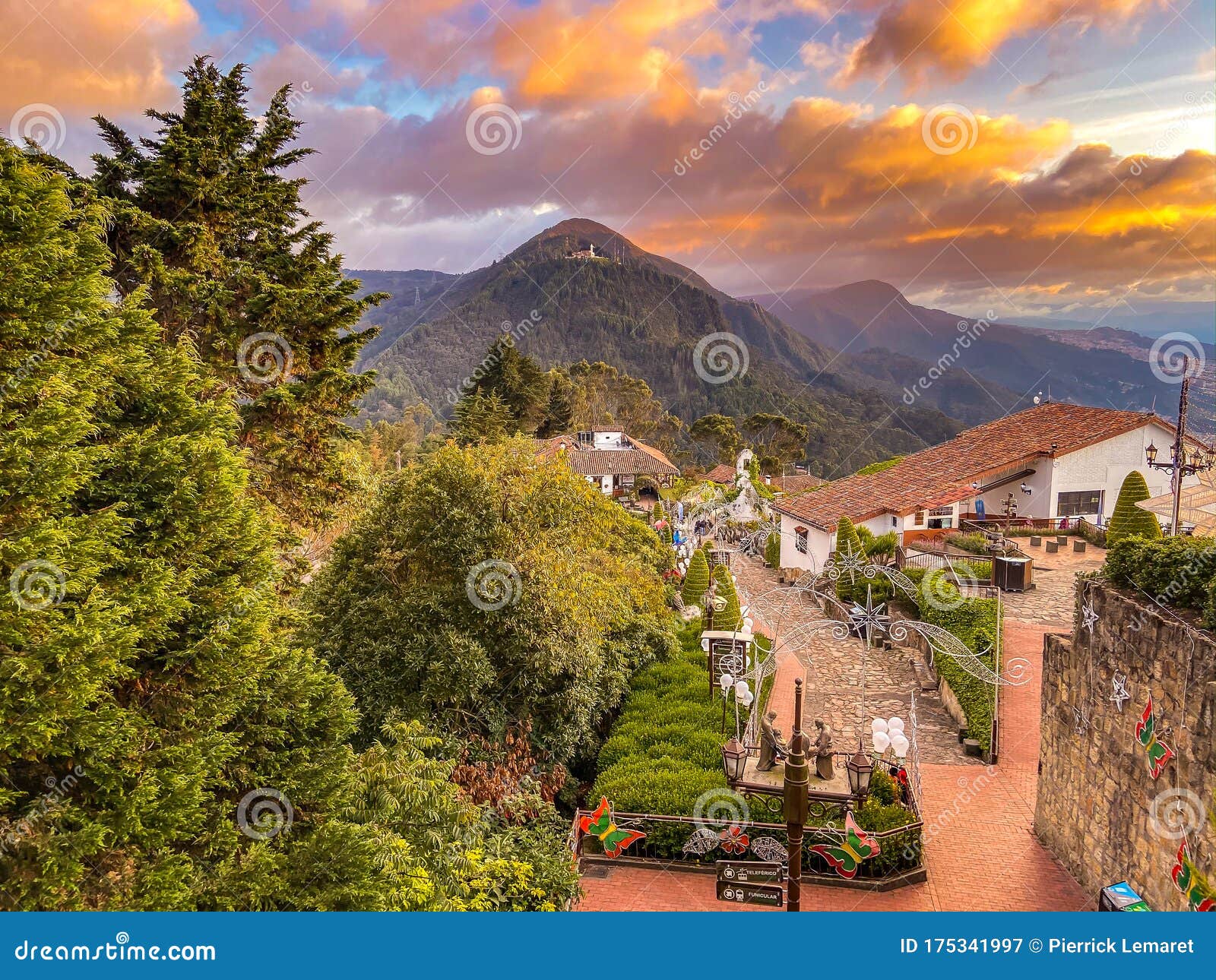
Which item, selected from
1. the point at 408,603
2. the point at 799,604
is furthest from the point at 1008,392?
the point at 408,603

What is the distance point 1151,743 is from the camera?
702 cm

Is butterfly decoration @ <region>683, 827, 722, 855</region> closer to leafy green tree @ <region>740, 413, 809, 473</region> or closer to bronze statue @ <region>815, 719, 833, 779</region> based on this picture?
bronze statue @ <region>815, 719, 833, 779</region>

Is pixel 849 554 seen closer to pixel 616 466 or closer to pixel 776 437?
pixel 616 466

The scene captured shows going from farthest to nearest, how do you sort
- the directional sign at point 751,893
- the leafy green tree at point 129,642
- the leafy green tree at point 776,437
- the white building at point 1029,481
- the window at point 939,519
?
1. the leafy green tree at point 776,437
2. the window at point 939,519
3. the white building at point 1029,481
4. the directional sign at point 751,893
5. the leafy green tree at point 129,642

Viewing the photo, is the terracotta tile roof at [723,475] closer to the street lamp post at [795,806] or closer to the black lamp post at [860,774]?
the black lamp post at [860,774]

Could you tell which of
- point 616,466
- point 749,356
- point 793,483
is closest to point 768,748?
point 616,466

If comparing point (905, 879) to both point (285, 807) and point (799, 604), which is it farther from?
point (799, 604)

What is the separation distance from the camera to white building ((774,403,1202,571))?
24281mm

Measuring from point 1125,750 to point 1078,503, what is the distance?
822 inches

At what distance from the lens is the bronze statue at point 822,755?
9.79 meters

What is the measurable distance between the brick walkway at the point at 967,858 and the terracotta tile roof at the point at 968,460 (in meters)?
11.3

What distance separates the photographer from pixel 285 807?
636 cm

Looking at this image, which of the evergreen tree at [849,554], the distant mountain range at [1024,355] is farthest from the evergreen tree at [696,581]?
the distant mountain range at [1024,355]
